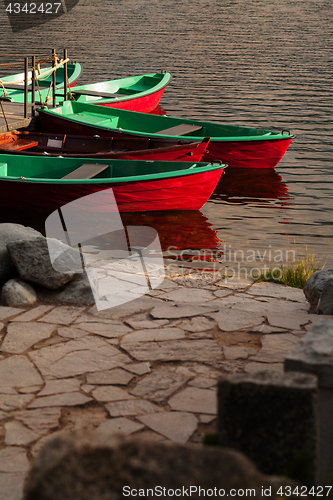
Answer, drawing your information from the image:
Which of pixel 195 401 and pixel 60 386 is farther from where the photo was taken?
pixel 60 386

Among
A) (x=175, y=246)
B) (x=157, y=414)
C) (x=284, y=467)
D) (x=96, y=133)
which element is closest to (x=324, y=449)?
(x=284, y=467)

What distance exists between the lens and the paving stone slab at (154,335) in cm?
454

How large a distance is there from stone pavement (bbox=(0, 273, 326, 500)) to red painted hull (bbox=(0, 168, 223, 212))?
366 cm

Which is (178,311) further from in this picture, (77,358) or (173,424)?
(173,424)

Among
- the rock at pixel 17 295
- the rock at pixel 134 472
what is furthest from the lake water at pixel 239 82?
the rock at pixel 134 472

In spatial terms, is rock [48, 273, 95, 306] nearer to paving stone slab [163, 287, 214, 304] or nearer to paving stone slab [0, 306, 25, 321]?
paving stone slab [0, 306, 25, 321]

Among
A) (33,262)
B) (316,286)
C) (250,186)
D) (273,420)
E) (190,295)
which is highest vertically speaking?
(273,420)

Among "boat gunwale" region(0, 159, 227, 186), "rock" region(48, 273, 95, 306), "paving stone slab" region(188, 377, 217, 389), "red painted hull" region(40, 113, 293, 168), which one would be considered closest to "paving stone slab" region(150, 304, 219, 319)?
"rock" region(48, 273, 95, 306)

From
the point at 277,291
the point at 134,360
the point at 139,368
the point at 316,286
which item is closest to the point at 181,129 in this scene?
the point at 277,291

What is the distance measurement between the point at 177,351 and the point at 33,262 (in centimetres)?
180

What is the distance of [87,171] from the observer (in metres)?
9.28

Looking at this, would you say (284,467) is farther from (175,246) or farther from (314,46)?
(314,46)

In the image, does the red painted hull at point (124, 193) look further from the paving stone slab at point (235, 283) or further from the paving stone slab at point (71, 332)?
the paving stone slab at point (71, 332)

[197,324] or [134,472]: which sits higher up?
[134,472]
